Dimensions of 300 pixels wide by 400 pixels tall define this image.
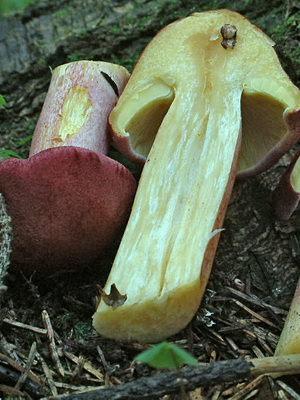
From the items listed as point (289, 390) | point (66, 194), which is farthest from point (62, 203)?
point (289, 390)

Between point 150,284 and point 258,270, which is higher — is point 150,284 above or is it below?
above

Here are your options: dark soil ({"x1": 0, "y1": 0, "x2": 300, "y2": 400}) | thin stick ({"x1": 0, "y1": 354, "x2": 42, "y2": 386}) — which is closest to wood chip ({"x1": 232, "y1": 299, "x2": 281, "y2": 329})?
dark soil ({"x1": 0, "y1": 0, "x2": 300, "y2": 400})

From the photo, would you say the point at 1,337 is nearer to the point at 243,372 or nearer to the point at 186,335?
the point at 186,335

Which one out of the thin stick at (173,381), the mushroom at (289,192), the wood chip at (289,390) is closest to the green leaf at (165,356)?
the thin stick at (173,381)

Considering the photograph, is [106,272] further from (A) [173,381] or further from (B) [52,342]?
(A) [173,381]

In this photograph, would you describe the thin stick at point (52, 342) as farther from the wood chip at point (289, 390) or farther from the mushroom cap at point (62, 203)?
the wood chip at point (289, 390)

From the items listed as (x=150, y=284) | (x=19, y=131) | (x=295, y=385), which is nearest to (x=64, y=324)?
(x=150, y=284)
